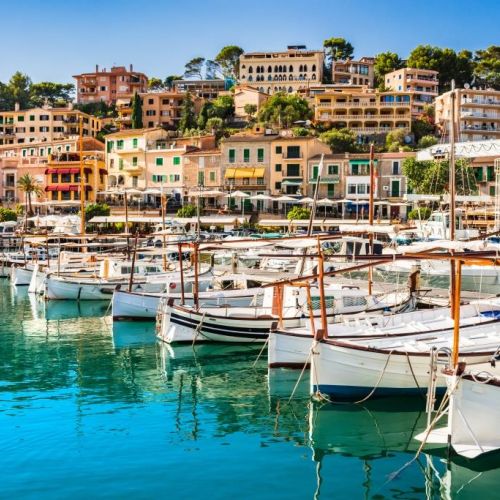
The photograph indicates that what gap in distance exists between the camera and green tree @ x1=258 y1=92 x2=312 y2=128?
99812 mm

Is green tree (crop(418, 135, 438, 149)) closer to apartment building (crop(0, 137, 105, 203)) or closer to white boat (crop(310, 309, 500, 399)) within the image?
apartment building (crop(0, 137, 105, 203))

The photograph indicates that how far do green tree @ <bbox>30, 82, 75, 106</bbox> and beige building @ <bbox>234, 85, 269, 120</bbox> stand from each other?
48217mm

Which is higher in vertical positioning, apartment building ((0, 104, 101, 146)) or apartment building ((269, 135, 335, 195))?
apartment building ((0, 104, 101, 146))

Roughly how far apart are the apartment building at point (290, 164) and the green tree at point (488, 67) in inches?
2046

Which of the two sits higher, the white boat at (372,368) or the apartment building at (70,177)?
the apartment building at (70,177)

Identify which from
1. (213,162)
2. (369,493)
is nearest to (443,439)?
(369,493)

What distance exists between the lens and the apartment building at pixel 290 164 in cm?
8250

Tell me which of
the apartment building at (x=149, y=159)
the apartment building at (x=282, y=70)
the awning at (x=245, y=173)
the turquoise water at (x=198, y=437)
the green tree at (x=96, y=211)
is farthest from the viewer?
the apartment building at (x=282, y=70)

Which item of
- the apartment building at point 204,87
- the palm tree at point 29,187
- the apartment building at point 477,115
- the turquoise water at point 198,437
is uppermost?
the apartment building at point 204,87

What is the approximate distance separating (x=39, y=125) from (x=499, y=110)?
237ft

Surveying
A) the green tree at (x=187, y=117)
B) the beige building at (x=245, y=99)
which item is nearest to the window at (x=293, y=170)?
the beige building at (x=245, y=99)

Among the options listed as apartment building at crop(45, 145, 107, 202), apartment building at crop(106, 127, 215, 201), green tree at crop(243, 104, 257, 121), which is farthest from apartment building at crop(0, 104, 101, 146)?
green tree at crop(243, 104, 257, 121)

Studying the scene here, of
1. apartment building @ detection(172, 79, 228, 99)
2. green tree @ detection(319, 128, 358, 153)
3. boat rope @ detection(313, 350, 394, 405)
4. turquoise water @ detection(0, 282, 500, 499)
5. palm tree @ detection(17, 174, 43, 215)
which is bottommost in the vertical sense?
turquoise water @ detection(0, 282, 500, 499)

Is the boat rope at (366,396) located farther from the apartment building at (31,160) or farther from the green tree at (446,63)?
the green tree at (446,63)
